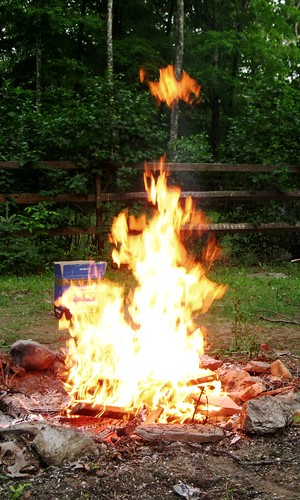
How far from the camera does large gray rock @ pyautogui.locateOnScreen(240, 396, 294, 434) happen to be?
3.79 meters

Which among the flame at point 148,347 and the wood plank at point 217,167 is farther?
the wood plank at point 217,167

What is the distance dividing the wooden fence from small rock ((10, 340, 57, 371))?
5.81 meters

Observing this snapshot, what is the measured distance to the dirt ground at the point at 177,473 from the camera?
9.93 feet

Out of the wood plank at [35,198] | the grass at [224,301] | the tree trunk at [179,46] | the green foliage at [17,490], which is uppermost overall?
the tree trunk at [179,46]

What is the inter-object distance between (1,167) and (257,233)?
527 cm

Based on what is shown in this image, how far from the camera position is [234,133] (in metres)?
12.5

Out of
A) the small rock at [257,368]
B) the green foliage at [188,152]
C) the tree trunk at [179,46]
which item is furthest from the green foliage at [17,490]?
the tree trunk at [179,46]

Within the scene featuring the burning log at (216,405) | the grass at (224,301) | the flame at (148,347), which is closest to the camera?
the burning log at (216,405)

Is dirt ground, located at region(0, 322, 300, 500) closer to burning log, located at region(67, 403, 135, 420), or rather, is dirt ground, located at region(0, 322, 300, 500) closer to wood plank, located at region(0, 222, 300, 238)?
burning log, located at region(67, 403, 135, 420)

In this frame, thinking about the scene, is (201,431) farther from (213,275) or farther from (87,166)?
(87,166)

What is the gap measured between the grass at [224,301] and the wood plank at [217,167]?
1.96 metres

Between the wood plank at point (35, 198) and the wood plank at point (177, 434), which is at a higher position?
the wood plank at point (35, 198)

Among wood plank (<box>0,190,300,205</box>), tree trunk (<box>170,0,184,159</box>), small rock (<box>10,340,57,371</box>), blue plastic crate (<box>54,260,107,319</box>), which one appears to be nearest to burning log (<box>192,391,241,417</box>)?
small rock (<box>10,340,57,371</box>)

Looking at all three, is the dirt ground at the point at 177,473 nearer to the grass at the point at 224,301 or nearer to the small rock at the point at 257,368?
the small rock at the point at 257,368
